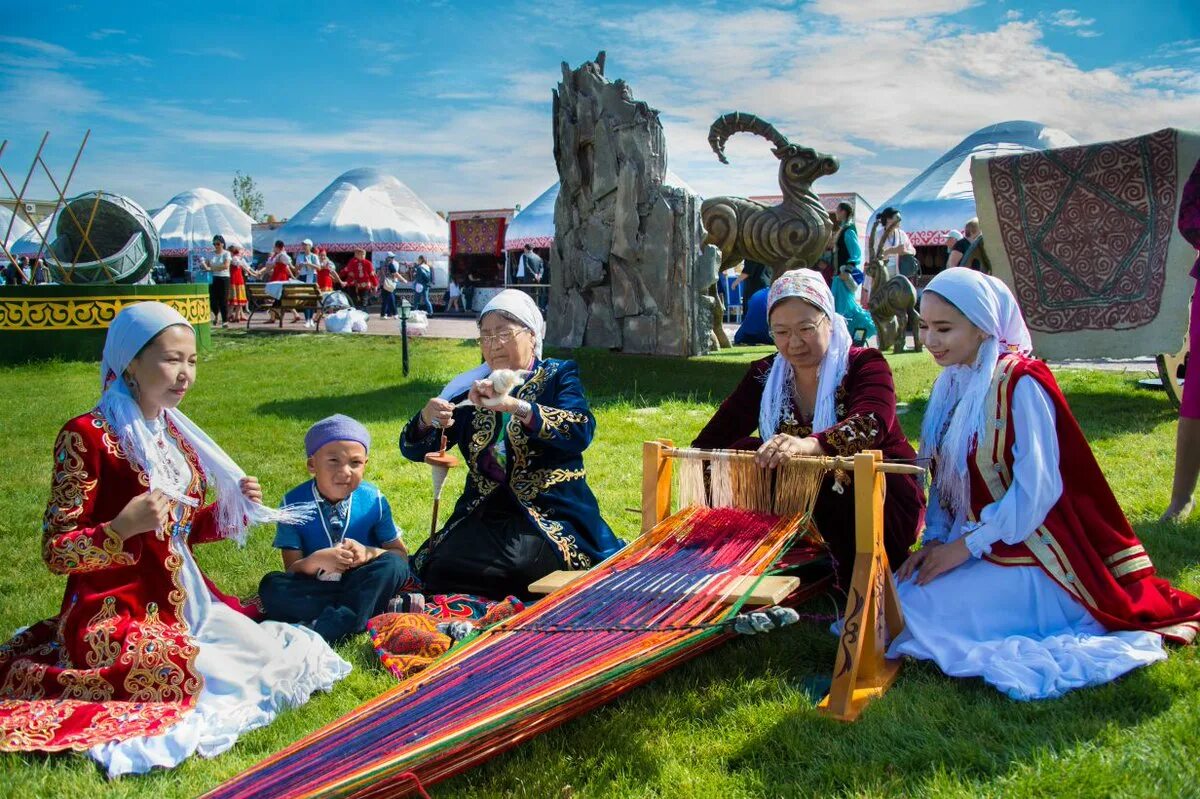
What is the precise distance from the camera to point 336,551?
11.2 feet

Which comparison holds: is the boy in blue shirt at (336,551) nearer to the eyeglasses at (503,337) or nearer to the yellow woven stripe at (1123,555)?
the eyeglasses at (503,337)

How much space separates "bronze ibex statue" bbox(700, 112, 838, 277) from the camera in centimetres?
952

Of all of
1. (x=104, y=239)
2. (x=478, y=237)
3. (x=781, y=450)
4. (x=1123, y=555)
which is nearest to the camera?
(x=1123, y=555)

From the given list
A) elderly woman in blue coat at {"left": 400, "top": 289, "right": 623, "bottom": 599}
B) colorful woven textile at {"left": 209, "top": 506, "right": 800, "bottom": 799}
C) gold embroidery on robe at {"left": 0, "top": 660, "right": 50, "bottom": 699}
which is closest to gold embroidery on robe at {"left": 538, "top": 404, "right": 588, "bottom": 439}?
Answer: elderly woman in blue coat at {"left": 400, "top": 289, "right": 623, "bottom": 599}

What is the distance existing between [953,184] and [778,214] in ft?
37.8

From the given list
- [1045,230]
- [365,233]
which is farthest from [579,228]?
[365,233]

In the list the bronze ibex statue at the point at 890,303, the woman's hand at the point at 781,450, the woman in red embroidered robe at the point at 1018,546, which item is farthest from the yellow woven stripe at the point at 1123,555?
the bronze ibex statue at the point at 890,303

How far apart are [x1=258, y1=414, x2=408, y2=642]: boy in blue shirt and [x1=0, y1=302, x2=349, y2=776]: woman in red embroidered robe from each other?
0.43m

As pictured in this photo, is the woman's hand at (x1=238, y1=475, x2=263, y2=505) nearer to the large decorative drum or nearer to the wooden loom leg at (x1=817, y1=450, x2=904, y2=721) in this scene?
the wooden loom leg at (x1=817, y1=450, x2=904, y2=721)

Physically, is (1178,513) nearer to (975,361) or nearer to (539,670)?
(975,361)

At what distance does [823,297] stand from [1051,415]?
0.80 metres

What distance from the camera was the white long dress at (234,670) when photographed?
258cm

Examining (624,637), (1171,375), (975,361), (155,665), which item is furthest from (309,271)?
(624,637)

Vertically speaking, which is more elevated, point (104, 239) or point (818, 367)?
point (104, 239)
